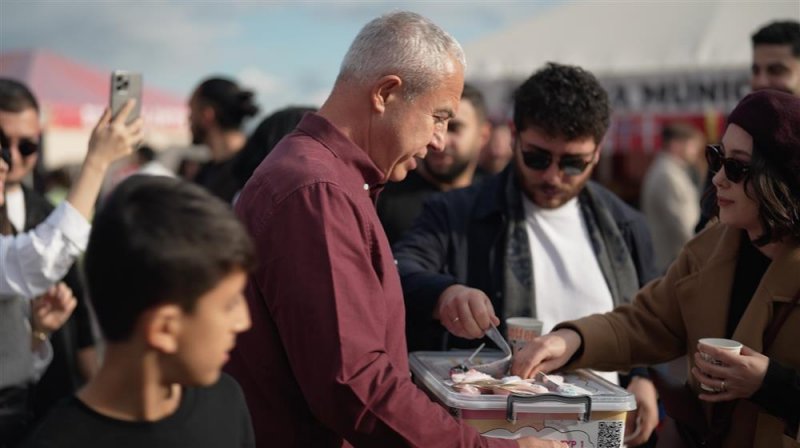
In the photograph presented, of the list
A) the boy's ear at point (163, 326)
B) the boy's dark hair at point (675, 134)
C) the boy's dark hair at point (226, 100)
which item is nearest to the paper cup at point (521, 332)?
the boy's ear at point (163, 326)

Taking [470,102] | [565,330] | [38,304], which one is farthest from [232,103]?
[565,330]

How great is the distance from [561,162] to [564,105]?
217mm

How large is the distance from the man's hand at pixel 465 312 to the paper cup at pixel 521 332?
0.10m

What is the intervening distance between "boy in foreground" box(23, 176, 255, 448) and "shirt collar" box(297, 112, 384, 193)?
1.71 feet

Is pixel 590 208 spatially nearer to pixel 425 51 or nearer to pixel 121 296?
pixel 425 51

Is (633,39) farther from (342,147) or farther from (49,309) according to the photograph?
(342,147)

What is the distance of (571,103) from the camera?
10.5 ft

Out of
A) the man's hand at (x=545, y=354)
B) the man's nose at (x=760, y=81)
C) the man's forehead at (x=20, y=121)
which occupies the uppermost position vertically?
the man's nose at (x=760, y=81)

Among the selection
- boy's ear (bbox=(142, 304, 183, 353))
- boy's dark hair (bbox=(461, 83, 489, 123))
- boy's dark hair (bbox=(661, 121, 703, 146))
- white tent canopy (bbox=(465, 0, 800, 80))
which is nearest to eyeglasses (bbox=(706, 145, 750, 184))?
boy's ear (bbox=(142, 304, 183, 353))

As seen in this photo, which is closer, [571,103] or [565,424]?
[565,424]

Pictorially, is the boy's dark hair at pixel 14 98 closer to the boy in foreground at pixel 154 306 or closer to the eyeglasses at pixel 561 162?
the eyeglasses at pixel 561 162

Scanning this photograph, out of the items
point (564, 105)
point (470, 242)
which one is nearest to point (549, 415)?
point (470, 242)

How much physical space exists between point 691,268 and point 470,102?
2.53 metres

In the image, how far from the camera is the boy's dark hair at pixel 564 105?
3.19 meters
